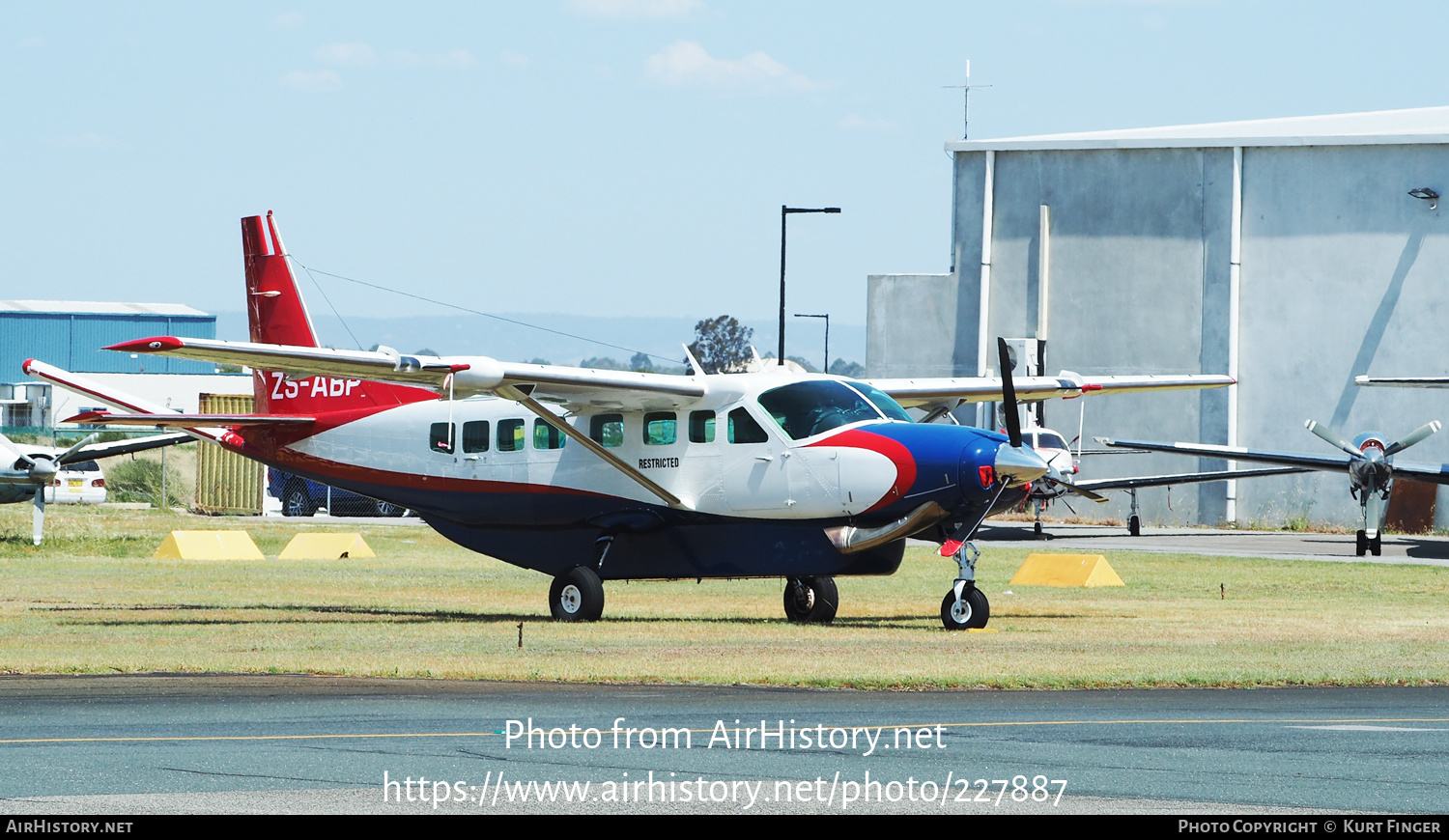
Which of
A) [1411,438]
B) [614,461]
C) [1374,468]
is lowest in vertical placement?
[1374,468]

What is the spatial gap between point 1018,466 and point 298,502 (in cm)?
4385

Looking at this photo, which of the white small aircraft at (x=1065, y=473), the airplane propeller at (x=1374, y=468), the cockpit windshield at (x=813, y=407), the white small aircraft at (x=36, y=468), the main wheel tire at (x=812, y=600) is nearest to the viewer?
the cockpit windshield at (x=813, y=407)

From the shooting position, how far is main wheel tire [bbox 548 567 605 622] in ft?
67.5

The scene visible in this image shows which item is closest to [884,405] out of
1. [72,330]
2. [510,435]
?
[510,435]

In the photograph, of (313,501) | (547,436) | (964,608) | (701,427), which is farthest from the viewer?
(313,501)

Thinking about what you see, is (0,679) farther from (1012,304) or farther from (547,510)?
(1012,304)

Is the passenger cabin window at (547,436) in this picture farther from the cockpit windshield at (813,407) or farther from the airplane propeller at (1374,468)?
the airplane propeller at (1374,468)

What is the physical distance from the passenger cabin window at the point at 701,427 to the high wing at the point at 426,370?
1.49 feet

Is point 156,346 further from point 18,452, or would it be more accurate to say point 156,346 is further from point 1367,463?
point 1367,463

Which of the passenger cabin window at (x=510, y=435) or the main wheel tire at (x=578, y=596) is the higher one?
the passenger cabin window at (x=510, y=435)

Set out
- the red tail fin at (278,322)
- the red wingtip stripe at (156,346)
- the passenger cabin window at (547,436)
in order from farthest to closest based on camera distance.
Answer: the red tail fin at (278,322) → the passenger cabin window at (547,436) → the red wingtip stripe at (156,346)

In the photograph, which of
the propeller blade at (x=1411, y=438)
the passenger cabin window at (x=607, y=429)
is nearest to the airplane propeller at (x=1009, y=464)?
the passenger cabin window at (x=607, y=429)

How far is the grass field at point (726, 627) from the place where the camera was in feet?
50.2

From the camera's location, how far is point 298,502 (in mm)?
58500
